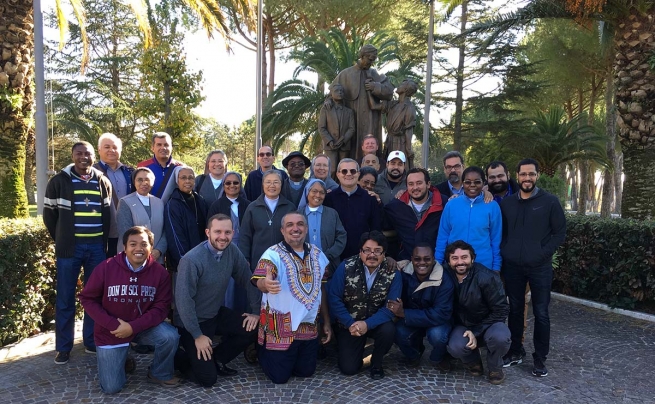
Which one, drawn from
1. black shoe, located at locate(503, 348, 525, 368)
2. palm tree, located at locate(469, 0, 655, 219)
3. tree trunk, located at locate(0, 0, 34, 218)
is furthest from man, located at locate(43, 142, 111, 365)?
palm tree, located at locate(469, 0, 655, 219)

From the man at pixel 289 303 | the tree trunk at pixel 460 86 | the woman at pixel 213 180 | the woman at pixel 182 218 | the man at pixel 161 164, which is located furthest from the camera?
the tree trunk at pixel 460 86

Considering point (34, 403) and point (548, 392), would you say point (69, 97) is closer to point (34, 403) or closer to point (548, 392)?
point (34, 403)

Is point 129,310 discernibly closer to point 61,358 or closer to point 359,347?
point 61,358

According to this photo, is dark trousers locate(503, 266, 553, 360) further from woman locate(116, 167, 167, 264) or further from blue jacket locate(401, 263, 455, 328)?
woman locate(116, 167, 167, 264)

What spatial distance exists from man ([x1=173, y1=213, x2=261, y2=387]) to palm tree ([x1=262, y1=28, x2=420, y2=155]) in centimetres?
1563

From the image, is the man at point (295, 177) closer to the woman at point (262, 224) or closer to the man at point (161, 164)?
the woman at point (262, 224)

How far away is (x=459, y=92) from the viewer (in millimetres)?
22391

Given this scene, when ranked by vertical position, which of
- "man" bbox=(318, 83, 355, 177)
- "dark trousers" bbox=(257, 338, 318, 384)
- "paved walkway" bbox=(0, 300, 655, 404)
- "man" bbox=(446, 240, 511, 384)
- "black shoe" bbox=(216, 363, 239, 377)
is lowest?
"paved walkway" bbox=(0, 300, 655, 404)

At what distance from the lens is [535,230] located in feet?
14.1

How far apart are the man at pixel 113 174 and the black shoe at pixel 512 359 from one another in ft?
12.9

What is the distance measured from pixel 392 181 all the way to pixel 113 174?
3.04 metres

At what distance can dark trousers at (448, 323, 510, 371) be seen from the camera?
4.12 metres

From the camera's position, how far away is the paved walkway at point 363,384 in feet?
12.5

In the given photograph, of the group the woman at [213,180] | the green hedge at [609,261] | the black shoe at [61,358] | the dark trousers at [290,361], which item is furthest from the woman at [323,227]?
the green hedge at [609,261]
